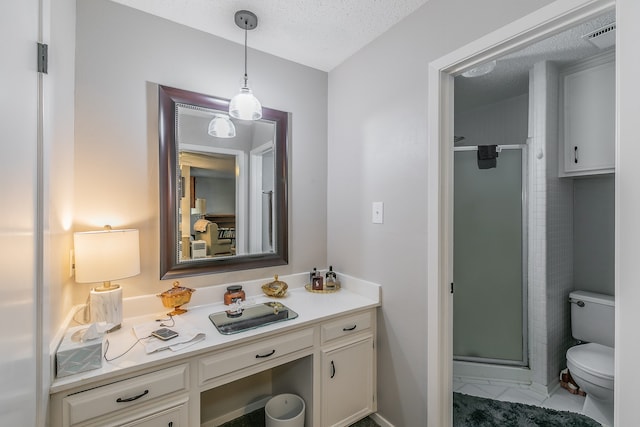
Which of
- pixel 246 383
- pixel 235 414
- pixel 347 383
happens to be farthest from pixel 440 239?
pixel 235 414

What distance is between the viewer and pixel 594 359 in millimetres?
1877

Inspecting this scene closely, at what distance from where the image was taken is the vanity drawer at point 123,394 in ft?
3.34

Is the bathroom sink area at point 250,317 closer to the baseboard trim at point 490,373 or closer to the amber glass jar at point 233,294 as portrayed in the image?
the amber glass jar at point 233,294

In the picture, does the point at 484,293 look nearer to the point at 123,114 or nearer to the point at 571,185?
the point at 571,185

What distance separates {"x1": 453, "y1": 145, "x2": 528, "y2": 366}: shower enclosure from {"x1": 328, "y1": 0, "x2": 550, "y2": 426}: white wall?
3.29 feet

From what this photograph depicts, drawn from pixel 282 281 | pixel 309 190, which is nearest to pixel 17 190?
pixel 282 281

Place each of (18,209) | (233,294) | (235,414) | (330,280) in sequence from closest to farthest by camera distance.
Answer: (18,209) → (233,294) → (235,414) → (330,280)

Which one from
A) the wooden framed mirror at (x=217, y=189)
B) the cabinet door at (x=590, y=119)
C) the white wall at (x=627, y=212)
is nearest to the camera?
the white wall at (x=627, y=212)

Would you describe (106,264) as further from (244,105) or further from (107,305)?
(244,105)

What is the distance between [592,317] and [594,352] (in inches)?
11.5

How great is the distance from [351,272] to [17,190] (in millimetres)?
1701

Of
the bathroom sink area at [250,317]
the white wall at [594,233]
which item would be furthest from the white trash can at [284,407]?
the white wall at [594,233]

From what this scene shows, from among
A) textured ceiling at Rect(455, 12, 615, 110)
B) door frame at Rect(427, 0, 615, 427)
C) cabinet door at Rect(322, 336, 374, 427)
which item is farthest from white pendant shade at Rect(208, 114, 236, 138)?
textured ceiling at Rect(455, 12, 615, 110)

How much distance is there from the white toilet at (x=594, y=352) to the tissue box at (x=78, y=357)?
8.61 feet
